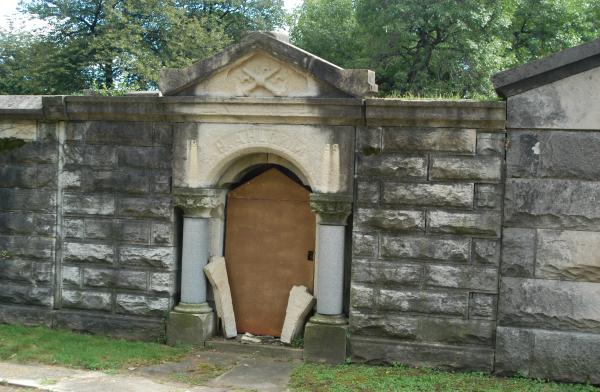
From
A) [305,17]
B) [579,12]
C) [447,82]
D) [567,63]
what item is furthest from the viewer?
[305,17]

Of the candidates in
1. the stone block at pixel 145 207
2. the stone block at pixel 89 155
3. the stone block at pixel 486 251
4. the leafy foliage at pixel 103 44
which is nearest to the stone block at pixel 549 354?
the stone block at pixel 486 251

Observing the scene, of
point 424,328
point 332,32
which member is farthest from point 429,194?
point 332,32

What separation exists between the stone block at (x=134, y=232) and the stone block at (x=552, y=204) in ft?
13.6

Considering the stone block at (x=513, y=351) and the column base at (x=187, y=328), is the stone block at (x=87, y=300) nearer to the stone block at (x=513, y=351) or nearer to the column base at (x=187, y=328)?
the column base at (x=187, y=328)

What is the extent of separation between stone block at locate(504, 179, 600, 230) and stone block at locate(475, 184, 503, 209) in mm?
80

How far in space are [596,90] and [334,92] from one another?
8.77 feet

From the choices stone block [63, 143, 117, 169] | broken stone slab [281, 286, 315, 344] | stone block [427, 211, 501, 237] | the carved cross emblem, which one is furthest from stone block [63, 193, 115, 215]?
stone block [427, 211, 501, 237]

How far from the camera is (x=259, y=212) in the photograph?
8.07 metres

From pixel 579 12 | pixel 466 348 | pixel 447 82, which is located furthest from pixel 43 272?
pixel 579 12

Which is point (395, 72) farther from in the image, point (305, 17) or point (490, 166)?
point (490, 166)

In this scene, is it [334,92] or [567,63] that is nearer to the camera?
[567,63]

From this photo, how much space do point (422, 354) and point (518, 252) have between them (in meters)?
1.48

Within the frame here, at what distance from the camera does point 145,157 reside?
7.90 meters

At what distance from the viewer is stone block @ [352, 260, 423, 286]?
7.09 metres
